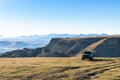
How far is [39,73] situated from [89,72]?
7.50 m

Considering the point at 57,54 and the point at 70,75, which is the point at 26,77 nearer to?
the point at 70,75

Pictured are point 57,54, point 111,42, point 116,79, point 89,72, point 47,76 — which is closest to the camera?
point 116,79

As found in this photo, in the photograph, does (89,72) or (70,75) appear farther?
(89,72)

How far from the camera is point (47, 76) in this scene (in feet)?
122

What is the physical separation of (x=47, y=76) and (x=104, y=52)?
502ft

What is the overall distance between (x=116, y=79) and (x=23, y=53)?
6349 inches

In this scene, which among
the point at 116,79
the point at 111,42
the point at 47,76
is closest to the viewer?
the point at 116,79

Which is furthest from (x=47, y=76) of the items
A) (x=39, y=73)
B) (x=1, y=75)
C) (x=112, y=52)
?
(x=112, y=52)

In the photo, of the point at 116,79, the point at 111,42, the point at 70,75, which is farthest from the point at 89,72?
the point at 111,42

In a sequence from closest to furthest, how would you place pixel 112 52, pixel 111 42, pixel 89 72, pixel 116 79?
1. pixel 116 79
2. pixel 89 72
3. pixel 112 52
4. pixel 111 42

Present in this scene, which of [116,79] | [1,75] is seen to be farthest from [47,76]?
[116,79]

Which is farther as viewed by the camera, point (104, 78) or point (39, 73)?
point (39, 73)

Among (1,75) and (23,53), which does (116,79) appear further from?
(23,53)

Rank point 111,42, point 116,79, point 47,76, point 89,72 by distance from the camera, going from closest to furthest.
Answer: point 116,79 < point 47,76 < point 89,72 < point 111,42
